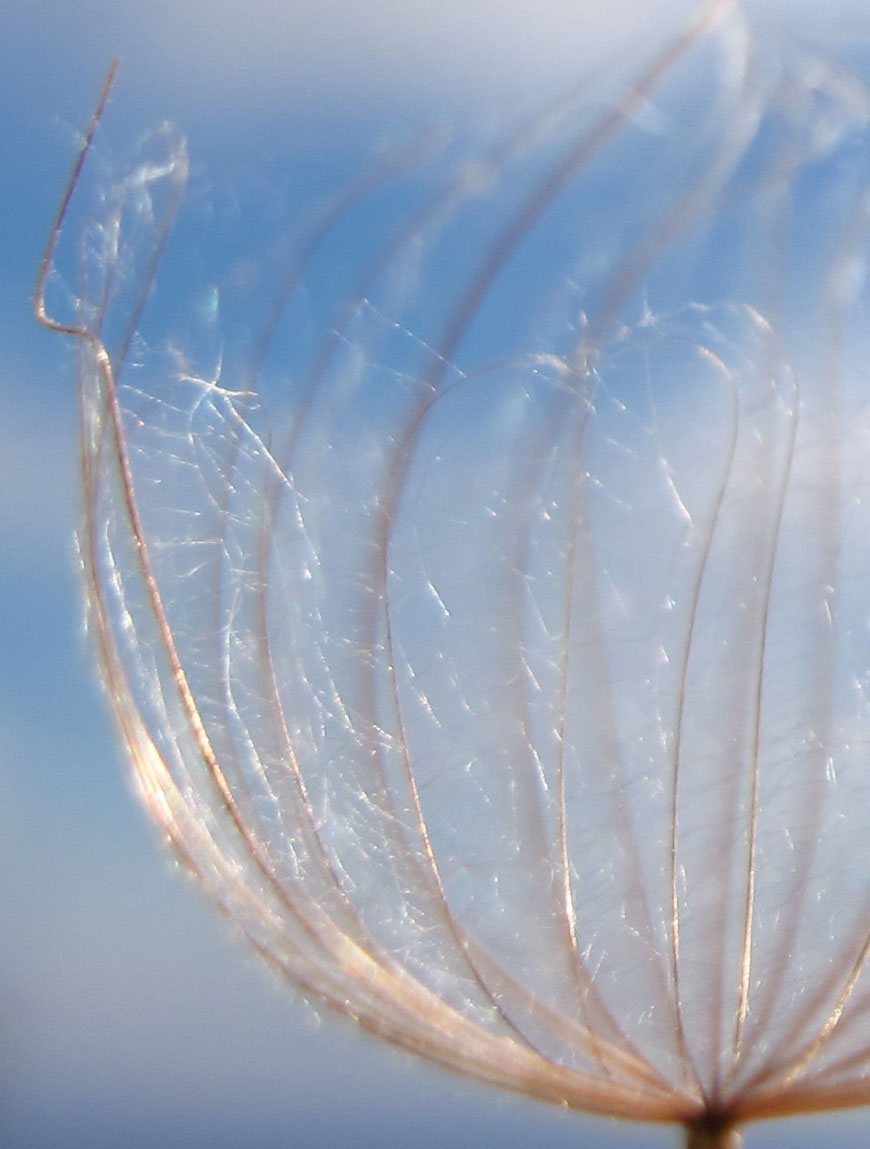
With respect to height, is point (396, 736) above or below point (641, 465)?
below

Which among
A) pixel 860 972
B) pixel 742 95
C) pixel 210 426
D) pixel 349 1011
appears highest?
pixel 742 95

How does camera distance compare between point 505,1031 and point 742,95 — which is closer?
point 505,1031

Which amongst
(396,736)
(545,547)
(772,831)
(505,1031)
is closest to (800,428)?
(545,547)

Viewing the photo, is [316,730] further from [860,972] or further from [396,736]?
[860,972]

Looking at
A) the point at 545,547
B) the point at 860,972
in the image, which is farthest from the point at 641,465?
the point at 860,972

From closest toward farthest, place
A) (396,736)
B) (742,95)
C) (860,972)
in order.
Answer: (860,972), (396,736), (742,95)

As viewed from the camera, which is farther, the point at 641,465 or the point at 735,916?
the point at 641,465

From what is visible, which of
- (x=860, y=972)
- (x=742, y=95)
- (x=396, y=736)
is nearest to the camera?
(x=860, y=972)

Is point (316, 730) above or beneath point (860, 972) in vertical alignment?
above

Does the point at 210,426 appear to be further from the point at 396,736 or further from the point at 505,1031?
the point at 505,1031
